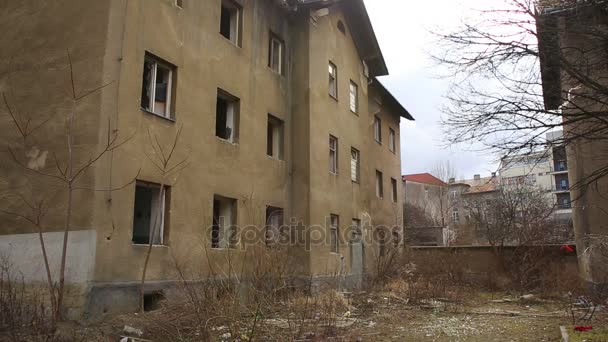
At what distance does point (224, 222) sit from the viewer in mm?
13781

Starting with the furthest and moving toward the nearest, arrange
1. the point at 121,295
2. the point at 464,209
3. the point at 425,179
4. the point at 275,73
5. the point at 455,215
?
the point at 425,179 → the point at 455,215 → the point at 464,209 → the point at 275,73 → the point at 121,295

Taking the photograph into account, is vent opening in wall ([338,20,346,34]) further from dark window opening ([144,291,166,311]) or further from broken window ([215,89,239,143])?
dark window opening ([144,291,166,311])

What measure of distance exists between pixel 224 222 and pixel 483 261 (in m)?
14.3

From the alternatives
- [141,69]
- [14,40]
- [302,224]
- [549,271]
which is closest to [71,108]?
[141,69]

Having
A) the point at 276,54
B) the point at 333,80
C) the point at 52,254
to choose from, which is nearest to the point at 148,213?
the point at 52,254

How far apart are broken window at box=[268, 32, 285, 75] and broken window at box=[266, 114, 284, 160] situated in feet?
5.86

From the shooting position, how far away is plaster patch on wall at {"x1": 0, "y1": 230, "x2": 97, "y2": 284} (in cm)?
922

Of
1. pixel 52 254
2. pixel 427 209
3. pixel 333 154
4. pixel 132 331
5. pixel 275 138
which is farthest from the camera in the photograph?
pixel 427 209

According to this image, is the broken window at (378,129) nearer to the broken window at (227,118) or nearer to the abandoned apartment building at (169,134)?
the abandoned apartment building at (169,134)

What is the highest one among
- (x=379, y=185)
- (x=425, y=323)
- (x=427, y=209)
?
(x=427, y=209)

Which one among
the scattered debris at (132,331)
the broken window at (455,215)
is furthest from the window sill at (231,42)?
the broken window at (455,215)

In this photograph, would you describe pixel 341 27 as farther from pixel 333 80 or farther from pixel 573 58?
pixel 573 58

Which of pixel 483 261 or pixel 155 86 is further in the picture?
pixel 483 261

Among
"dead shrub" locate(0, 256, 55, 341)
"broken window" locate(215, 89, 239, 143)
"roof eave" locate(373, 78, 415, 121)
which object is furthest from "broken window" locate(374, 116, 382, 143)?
"dead shrub" locate(0, 256, 55, 341)
